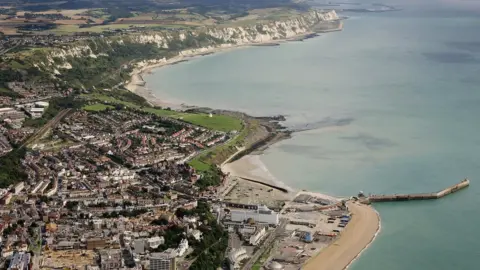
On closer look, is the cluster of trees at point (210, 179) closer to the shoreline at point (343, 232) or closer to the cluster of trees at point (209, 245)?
the shoreline at point (343, 232)

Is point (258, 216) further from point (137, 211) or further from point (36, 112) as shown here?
point (36, 112)

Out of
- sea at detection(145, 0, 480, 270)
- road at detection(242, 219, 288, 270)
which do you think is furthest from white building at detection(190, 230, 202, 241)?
sea at detection(145, 0, 480, 270)

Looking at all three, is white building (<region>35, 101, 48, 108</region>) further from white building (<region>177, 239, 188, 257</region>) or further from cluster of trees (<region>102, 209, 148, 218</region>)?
white building (<region>177, 239, 188, 257</region>)

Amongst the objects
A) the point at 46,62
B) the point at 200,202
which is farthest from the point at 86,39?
the point at 200,202

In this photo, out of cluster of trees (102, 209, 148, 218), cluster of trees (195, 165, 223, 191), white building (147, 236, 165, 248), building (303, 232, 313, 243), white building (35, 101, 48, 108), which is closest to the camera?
white building (147, 236, 165, 248)

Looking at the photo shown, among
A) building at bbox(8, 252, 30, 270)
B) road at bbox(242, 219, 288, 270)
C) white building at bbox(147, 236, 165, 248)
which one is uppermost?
building at bbox(8, 252, 30, 270)

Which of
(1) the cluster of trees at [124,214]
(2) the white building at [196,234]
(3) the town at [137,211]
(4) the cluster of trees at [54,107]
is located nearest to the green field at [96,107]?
(4) the cluster of trees at [54,107]

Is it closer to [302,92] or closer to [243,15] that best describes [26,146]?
[302,92]
